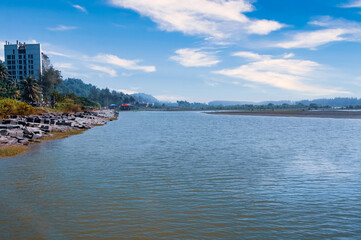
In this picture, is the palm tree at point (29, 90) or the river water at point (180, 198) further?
the palm tree at point (29, 90)

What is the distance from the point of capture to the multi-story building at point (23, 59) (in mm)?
144750

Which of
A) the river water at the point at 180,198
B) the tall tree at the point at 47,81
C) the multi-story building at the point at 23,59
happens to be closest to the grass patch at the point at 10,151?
the river water at the point at 180,198

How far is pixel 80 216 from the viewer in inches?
396

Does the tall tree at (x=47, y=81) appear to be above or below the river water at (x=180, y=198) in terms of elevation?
above

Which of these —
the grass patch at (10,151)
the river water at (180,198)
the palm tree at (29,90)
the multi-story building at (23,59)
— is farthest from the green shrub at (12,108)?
the multi-story building at (23,59)

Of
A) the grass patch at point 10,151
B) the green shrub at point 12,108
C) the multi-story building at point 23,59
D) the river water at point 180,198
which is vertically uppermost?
the multi-story building at point 23,59

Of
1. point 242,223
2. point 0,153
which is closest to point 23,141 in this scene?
point 0,153

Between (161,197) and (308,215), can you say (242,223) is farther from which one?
(161,197)

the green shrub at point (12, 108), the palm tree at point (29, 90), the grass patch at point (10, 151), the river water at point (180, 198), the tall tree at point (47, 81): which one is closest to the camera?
the river water at point (180, 198)

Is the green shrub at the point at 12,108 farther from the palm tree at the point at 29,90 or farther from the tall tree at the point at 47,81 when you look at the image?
the tall tree at the point at 47,81

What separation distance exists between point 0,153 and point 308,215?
2171 centimetres

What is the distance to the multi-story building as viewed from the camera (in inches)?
5699

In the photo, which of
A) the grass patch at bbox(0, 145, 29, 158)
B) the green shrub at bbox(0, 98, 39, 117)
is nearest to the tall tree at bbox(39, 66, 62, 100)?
the green shrub at bbox(0, 98, 39, 117)

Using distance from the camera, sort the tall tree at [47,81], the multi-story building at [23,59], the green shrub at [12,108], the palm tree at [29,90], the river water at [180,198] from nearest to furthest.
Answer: the river water at [180,198], the green shrub at [12,108], the palm tree at [29,90], the tall tree at [47,81], the multi-story building at [23,59]
